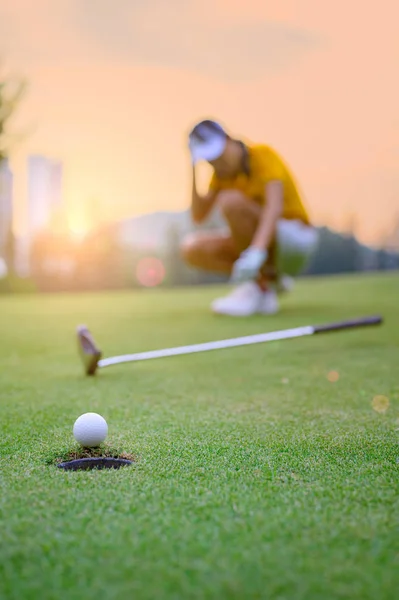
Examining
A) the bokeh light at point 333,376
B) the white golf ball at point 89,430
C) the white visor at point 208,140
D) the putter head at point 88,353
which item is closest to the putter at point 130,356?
the putter head at point 88,353

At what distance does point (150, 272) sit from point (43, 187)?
33.4ft

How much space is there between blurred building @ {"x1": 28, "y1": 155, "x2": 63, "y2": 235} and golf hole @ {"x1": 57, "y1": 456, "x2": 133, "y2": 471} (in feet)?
67.8

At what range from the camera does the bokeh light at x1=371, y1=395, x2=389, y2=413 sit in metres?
3.00

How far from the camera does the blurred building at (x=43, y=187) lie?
23203 millimetres

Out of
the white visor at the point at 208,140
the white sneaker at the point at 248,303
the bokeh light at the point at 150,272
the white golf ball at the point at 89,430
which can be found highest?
the white visor at the point at 208,140

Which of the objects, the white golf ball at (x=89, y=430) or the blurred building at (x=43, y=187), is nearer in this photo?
the white golf ball at (x=89, y=430)

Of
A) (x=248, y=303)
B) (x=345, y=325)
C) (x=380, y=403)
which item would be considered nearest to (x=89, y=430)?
(x=380, y=403)

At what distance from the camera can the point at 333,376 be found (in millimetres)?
3908

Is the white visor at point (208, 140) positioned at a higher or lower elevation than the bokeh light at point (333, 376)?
higher

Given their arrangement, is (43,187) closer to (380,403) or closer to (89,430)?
(380,403)

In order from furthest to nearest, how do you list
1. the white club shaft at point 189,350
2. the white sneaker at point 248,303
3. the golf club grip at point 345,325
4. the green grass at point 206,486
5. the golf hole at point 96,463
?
the white sneaker at point 248,303 → the golf club grip at point 345,325 → the white club shaft at point 189,350 → the golf hole at point 96,463 → the green grass at point 206,486

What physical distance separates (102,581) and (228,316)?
5952mm

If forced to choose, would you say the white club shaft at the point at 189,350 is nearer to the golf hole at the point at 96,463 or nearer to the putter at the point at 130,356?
the putter at the point at 130,356

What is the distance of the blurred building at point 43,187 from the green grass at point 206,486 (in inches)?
761
